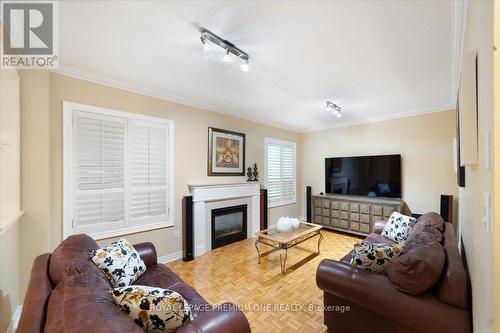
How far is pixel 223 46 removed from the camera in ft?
6.29

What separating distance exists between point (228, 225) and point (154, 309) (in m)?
3.00

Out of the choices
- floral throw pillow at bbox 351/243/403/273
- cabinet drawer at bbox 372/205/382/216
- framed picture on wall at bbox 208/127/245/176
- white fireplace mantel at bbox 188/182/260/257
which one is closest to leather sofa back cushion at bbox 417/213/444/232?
floral throw pillow at bbox 351/243/403/273

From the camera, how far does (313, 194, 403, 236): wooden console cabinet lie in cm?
403

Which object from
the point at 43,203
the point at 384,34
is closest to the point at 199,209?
the point at 43,203

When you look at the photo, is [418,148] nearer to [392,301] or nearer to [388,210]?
[388,210]

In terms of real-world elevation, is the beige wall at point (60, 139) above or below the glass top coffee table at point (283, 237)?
above

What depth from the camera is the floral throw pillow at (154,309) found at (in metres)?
1.10

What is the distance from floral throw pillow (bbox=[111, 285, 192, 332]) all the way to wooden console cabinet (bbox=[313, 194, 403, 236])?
3985 millimetres

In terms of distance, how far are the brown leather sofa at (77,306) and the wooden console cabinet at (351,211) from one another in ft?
12.0

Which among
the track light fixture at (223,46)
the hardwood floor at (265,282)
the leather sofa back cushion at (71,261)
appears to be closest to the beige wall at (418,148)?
the hardwood floor at (265,282)

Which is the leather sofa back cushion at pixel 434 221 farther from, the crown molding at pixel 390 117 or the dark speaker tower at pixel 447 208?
the crown molding at pixel 390 117

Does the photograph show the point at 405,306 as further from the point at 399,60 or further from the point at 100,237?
the point at 100,237

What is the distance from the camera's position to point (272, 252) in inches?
141

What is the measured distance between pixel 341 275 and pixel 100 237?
9.01ft
